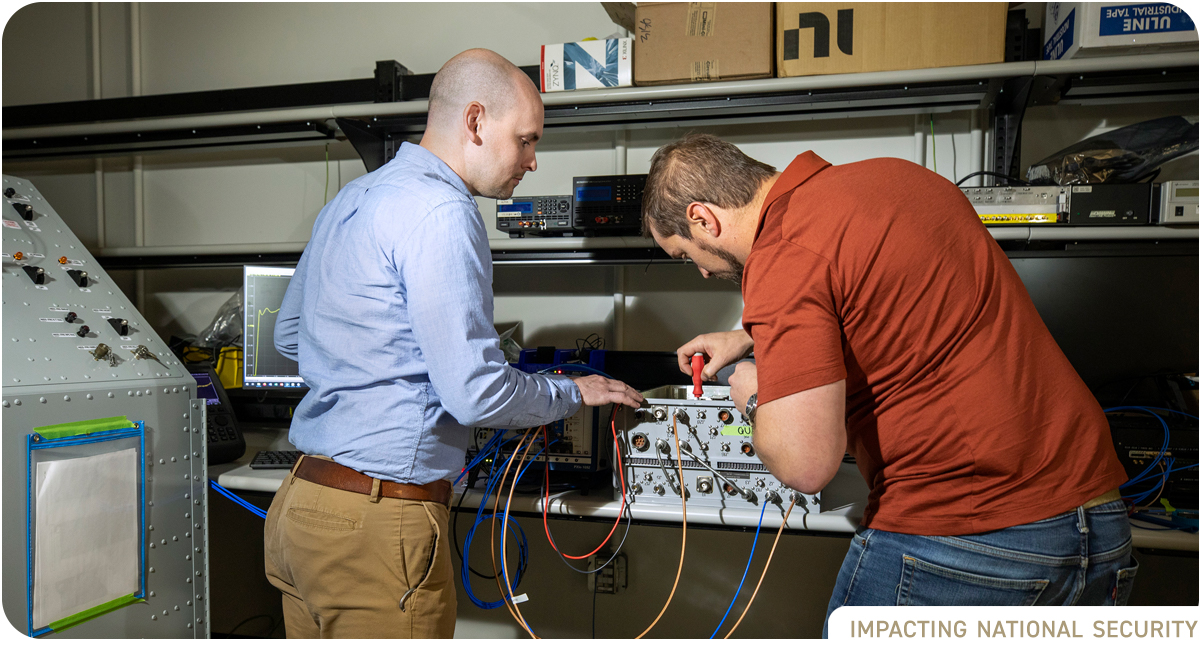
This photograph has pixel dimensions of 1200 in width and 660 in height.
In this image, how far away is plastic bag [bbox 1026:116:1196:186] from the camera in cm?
160

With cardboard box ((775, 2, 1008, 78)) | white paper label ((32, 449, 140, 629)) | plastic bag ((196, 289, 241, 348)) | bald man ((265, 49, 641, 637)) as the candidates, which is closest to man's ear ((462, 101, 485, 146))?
bald man ((265, 49, 641, 637))

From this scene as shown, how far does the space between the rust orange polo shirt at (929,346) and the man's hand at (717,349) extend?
Result: 0.51 meters

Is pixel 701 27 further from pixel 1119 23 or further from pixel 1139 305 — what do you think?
pixel 1139 305

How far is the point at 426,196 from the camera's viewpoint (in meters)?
1.11

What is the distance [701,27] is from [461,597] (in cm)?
188

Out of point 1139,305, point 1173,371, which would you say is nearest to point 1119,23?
point 1139,305

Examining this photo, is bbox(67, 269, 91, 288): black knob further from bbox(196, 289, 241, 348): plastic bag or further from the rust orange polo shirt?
the rust orange polo shirt

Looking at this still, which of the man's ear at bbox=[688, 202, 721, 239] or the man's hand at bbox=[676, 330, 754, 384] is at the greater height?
the man's ear at bbox=[688, 202, 721, 239]

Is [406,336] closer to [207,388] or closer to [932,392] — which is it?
[932,392]

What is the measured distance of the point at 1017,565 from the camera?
0.88 metres

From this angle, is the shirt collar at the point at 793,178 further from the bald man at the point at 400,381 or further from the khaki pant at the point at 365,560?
the khaki pant at the point at 365,560

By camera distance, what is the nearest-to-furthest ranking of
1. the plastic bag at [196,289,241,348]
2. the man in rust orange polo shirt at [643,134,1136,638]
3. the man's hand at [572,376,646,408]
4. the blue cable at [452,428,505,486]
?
1. the man in rust orange polo shirt at [643,134,1136,638]
2. the man's hand at [572,376,646,408]
3. the blue cable at [452,428,505,486]
4. the plastic bag at [196,289,241,348]

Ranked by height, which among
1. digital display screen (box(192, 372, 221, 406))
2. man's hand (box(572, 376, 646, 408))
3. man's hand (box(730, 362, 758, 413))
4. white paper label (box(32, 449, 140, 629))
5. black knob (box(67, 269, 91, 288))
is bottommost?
white paper label (box(32, 449, 140, 629))

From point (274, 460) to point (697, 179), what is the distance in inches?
49.3
